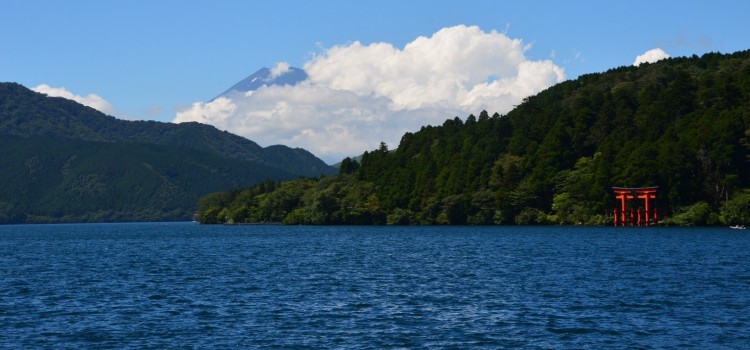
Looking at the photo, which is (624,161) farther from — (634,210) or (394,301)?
(394,301)

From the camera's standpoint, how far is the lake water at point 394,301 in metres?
39.7

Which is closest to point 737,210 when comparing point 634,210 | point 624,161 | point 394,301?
point 634,210

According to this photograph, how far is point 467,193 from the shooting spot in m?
189

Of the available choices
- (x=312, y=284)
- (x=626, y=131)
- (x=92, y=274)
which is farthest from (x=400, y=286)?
(x=626, y=131)

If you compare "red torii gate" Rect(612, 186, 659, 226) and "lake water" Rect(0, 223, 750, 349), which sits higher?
"red torii gate" Rect(612, 186, 659, 226)

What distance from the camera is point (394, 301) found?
5191 cm

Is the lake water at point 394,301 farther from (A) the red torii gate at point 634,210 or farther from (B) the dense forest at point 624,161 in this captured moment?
(A) the red torii gate at point 634,210

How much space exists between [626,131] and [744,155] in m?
30.0

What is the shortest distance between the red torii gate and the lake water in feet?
183

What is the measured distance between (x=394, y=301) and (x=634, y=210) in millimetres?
111248

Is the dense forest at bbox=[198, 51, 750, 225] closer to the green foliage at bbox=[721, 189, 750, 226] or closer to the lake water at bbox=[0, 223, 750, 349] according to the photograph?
the green foliage at bbox=[721, 189, 750, 226]

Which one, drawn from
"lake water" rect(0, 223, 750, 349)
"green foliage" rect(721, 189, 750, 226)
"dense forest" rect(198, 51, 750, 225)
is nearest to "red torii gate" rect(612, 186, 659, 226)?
"dense forest" rect(198, 51, 750, 225)

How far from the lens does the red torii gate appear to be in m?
146

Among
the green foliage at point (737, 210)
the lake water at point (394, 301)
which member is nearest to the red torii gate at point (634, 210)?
the green foliage at point (737, 210)
